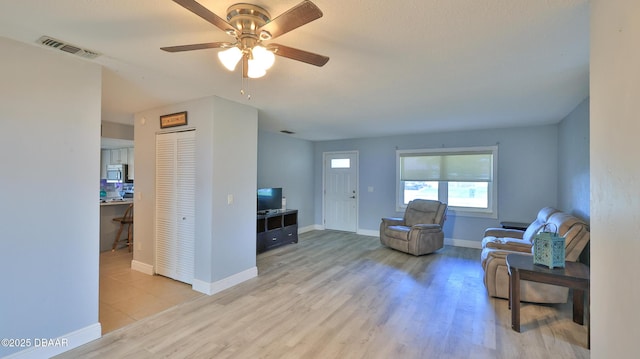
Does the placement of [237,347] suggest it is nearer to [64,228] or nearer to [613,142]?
[64,228]

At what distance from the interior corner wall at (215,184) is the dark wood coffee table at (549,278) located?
10.0 feet

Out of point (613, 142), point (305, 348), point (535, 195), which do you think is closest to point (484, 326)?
point (305, 348)

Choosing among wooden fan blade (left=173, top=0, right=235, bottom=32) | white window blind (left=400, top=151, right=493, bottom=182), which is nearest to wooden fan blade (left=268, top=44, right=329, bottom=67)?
wooden fan blade (left=173, top=0, right=235, bottom=32)

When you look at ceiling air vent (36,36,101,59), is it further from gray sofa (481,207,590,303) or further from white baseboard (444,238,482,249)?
white baseboard (444,238,482,249)

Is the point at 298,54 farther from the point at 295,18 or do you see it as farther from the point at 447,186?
the point at 447,186

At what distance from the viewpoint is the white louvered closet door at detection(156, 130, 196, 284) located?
140 inches

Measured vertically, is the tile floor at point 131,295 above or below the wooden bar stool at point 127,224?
below

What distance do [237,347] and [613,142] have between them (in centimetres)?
271

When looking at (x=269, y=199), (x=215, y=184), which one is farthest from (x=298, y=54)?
(x=269, y=199)

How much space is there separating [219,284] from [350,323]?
1703 millimetres

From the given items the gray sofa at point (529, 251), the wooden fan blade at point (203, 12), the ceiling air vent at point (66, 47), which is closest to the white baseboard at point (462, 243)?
the gray sofa at point (529, 251)

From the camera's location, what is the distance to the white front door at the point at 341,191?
6941 mm

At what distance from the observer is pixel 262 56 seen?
1604mm

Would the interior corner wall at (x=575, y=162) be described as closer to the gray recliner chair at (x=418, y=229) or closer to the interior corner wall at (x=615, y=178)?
Answer: the gray recliner chair at (x=418, y=229)
